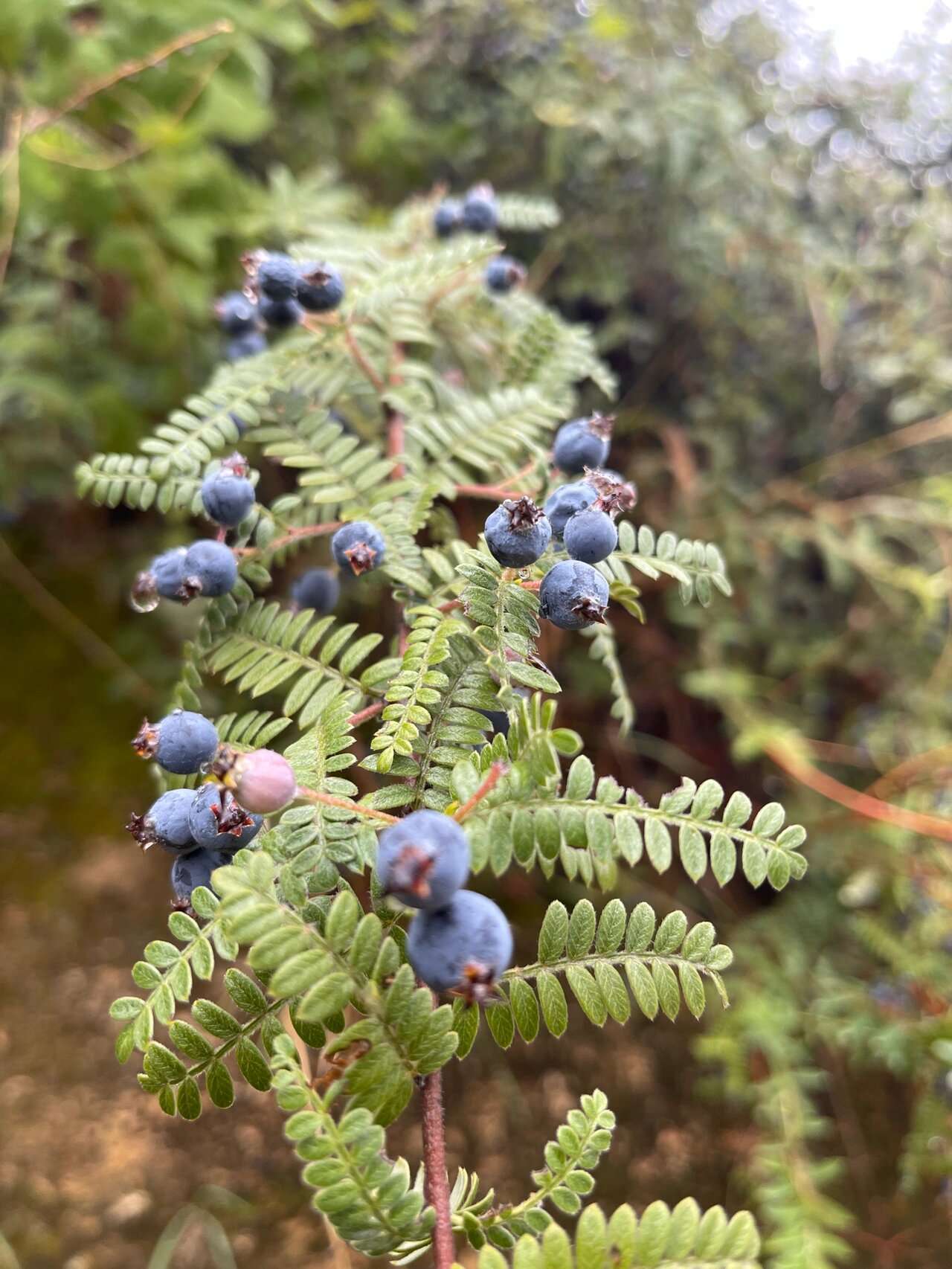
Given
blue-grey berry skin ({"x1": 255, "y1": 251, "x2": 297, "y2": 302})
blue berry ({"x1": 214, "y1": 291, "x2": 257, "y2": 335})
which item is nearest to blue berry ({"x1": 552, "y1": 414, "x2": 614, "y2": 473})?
blue-grey berry skin ({"x1": 255, "y1": 251, "x2": 297, "y2": 302})

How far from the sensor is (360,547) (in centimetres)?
65

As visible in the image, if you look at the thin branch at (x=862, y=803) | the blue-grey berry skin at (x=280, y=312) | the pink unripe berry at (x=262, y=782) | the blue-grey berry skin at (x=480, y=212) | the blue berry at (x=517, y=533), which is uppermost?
the blue-grey berry skin at (x=480, y=212)

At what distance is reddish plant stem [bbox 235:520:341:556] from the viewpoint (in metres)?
0.73

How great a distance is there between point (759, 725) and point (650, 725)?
15.5 inches

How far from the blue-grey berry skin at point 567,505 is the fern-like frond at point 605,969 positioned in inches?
10.8

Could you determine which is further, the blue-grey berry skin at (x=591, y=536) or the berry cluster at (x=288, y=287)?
the berry cluster at (x=288, y=287)

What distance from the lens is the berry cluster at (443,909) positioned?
0.38 m

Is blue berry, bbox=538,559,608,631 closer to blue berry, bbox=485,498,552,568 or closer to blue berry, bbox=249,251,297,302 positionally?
blue berry, bbox=485,498,552,568

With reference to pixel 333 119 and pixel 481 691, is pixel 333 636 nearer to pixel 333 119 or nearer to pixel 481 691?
pixel 481 691

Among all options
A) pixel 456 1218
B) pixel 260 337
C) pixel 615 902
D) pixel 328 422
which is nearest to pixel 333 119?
pixel 260 337

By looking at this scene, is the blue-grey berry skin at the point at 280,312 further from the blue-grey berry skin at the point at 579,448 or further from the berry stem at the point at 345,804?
the berry stem at the point at 345,804

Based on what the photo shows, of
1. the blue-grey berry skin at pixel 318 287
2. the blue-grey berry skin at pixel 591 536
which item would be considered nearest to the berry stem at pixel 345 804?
the blue-grey berry skin at pixel 591 536

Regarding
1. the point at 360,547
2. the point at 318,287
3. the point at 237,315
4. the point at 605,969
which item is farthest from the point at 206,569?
the point at 237,315

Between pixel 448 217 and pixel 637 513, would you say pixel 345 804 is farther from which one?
pixel 637 513
